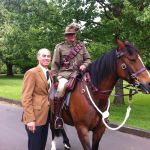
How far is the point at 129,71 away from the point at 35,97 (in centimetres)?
148

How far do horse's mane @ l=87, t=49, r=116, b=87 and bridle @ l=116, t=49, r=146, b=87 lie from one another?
0.47 feet

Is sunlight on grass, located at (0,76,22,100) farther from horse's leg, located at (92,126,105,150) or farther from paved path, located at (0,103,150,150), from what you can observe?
horse's leg, located at (92,126,105,150)

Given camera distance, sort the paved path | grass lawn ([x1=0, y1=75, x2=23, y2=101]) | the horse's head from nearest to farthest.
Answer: the horse's head < the paved path < grass lawn ([x1=0, y1=75, x2=23, y2=101])

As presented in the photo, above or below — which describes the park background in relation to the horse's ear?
above

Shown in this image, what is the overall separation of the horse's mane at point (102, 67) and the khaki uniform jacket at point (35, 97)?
3.37 ft

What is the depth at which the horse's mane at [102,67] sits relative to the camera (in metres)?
6.44

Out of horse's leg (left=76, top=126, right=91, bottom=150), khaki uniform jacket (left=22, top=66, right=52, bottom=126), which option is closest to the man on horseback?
horse's leg (left=76, top=126, right=91, bottom=150)

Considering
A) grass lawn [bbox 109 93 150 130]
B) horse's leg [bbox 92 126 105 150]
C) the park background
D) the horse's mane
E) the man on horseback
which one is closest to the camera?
the horse's mane

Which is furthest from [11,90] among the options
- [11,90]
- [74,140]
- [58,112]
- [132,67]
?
[132,67]

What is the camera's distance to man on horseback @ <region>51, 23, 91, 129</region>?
7.29 meters

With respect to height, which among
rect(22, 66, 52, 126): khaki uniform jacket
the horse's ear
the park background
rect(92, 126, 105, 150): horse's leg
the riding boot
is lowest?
rect(92, 126, 105, 150): horse's leg

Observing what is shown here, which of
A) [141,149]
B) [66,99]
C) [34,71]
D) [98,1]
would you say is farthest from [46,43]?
[34,71]

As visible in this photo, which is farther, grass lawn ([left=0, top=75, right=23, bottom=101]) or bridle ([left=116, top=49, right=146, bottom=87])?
grass lawn ([left=0, top=75, right=23, bottom=101])

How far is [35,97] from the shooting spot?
5902 mm
